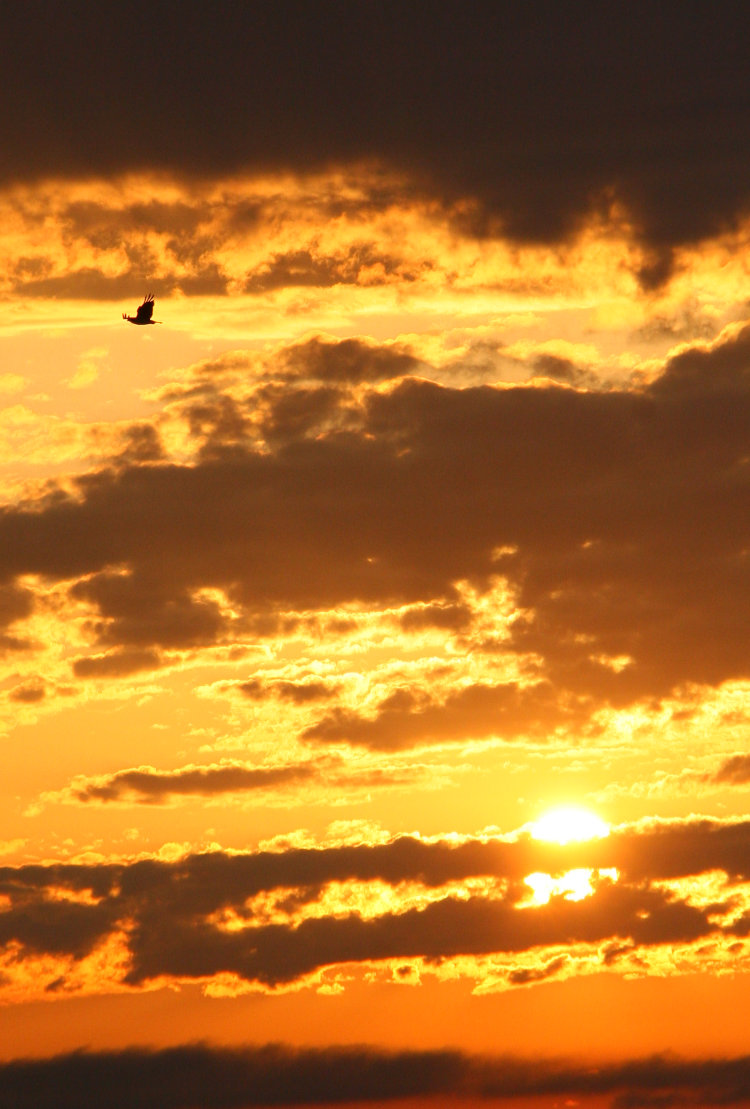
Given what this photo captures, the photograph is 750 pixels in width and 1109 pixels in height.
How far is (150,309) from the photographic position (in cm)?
9331
